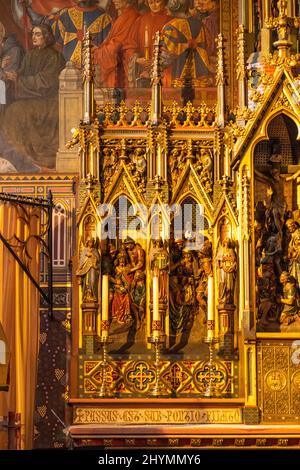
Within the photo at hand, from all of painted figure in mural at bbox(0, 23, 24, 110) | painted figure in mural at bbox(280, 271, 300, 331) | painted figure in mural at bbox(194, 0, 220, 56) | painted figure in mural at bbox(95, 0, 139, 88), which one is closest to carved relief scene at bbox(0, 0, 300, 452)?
painted figure in mural at bbox(280, 271, 300, 331)

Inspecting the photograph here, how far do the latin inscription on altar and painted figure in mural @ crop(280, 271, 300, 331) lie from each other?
A: 3.60 ft

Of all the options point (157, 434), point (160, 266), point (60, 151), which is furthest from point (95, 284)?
point (60, 151)

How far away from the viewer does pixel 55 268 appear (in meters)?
18.8

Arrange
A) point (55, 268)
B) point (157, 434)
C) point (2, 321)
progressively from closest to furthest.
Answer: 1. point (157, 434)
2. point (2, 321)
3. point (55, 268)

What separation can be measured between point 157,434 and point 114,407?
644 mm

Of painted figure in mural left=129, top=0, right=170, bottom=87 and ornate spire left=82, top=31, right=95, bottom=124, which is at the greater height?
painted figure in mural left=129, top=0, right=170, bottom=87

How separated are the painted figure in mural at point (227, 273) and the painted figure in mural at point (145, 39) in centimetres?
359

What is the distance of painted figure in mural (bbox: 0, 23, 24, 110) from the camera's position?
19.3 m

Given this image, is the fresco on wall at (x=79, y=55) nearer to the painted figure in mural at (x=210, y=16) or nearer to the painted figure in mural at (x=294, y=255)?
the painted figure in mural at (x=210, y=16)

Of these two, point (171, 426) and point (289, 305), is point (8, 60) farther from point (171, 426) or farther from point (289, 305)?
point (171, 426)

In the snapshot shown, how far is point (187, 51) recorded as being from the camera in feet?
63.5

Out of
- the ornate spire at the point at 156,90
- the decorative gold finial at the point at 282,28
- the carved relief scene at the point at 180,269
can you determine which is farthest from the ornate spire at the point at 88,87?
the decorative gold finial at the point at 282,28

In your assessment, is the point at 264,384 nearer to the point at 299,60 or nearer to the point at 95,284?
the point at 95,284

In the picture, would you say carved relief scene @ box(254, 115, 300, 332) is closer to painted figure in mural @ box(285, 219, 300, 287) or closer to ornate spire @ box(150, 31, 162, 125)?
painted figure in mural @ box(285, 219, 300, 287)
